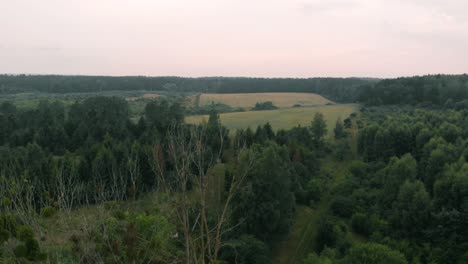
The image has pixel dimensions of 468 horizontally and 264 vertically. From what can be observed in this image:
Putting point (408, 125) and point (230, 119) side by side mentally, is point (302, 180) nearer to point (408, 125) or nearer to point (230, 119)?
point (408, 125)

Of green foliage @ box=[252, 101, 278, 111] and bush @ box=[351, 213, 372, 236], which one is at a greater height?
green foliage @ box=[252, 101, 278, 111]

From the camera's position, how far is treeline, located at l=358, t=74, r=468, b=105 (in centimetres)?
7450

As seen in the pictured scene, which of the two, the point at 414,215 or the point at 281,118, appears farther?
the point at 281,118

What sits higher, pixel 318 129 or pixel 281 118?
pixel 281 118

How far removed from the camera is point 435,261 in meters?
26.5

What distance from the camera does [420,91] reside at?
80.3 m

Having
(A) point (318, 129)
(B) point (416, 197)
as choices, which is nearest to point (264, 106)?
(A) point (318, 129)

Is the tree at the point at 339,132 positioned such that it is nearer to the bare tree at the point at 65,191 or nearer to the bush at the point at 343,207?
the bush at the point at 343,207

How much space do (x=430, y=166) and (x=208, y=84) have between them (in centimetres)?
10167

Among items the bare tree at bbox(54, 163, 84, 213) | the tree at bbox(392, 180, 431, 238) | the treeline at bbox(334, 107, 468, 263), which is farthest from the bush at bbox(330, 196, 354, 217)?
the bare tree at bbox(54, 163, 84, 213)

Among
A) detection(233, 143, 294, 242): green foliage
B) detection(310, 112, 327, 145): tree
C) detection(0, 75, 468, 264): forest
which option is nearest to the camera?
detection(0, 75, 468, 264): forest

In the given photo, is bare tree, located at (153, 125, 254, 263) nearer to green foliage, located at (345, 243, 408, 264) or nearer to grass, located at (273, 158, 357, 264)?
green foliage, located at (345, 243, 408, 264)

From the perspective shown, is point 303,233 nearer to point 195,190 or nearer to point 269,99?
point 195,190

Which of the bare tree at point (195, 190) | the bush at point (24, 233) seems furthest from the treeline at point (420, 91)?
the bush at point (24, 233)
